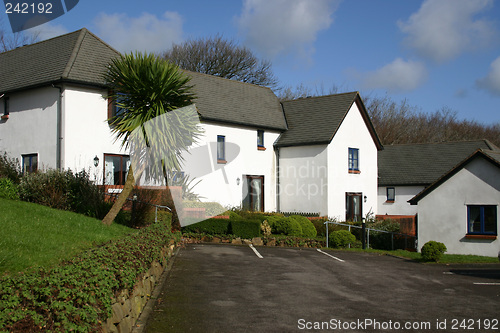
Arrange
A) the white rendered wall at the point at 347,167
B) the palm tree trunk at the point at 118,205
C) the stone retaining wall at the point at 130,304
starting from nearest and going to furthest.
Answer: the stone retaining wall at the point at 130,304 < the palm tree trunk at the point at 118,205 < the white rendered wall at the point at 347,167

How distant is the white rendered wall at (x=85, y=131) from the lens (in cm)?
2339

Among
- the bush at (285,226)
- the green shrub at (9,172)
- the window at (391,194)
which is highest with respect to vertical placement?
the green shrub at (9,172)

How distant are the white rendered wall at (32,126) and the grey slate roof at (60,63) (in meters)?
0.62

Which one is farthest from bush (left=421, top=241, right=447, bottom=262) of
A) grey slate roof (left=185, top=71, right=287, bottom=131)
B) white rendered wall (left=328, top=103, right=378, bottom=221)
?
grey slate roof (left=185, top=71, right=287, bottom=131)

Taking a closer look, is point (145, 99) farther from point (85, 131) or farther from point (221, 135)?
point (221, 135)

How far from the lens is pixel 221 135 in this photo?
30000 mm

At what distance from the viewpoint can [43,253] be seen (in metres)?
10.1

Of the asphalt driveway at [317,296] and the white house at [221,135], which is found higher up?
the white house at [221,135]

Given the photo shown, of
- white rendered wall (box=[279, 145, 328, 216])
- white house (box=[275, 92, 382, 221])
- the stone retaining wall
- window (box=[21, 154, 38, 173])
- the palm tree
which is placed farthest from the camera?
white house (box=[275, 92, 382, 221])

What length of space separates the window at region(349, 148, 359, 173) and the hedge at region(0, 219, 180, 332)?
87.7 ft

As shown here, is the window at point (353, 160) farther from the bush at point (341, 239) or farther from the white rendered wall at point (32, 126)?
the white rendered wall at point (32, 126)

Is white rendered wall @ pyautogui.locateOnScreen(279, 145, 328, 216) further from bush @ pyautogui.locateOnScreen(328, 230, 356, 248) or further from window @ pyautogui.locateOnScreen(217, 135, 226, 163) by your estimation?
bush @ pyautogui.locateOnScreen(328, 230, 356, 248)

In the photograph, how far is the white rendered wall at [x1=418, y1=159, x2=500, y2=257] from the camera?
73.0 feet

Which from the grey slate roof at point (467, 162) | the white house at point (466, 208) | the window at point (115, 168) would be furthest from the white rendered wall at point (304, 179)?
the window at point (115, 168)
